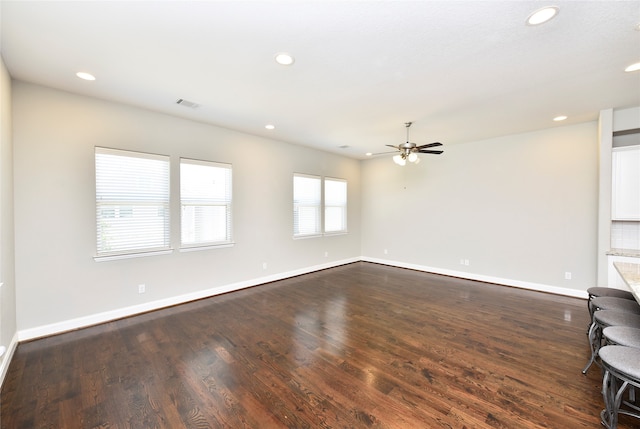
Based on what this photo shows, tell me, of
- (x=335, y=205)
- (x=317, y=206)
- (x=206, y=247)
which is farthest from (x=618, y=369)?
(x=335, y=205)

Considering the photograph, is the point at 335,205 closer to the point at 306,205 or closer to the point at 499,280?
the point at 306,205

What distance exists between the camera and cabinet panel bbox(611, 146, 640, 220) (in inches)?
143

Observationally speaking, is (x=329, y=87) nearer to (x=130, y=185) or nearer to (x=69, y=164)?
(x=130, y=185)

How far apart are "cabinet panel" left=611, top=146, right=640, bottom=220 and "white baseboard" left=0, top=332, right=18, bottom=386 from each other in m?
7.16

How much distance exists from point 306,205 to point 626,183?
5197 mm

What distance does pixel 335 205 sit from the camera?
692 centimetres

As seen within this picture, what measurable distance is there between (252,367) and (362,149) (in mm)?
5071

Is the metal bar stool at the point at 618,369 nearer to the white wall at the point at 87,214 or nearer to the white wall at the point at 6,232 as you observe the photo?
the white wall at the point at 6,232

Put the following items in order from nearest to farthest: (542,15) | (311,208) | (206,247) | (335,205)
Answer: (542,15)
(206,247)
(311,208)
(335,205)

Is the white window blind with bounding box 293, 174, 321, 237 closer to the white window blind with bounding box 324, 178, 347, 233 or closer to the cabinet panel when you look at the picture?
the white window blind with bounding box 324, 178, 347, 233

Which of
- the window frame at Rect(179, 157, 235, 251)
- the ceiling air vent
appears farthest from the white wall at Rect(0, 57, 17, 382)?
the window frame at Rect(179, 157, 235, 251)

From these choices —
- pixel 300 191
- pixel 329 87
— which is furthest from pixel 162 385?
pixel 300 191

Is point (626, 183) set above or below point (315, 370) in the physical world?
above

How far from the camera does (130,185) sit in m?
3.63
